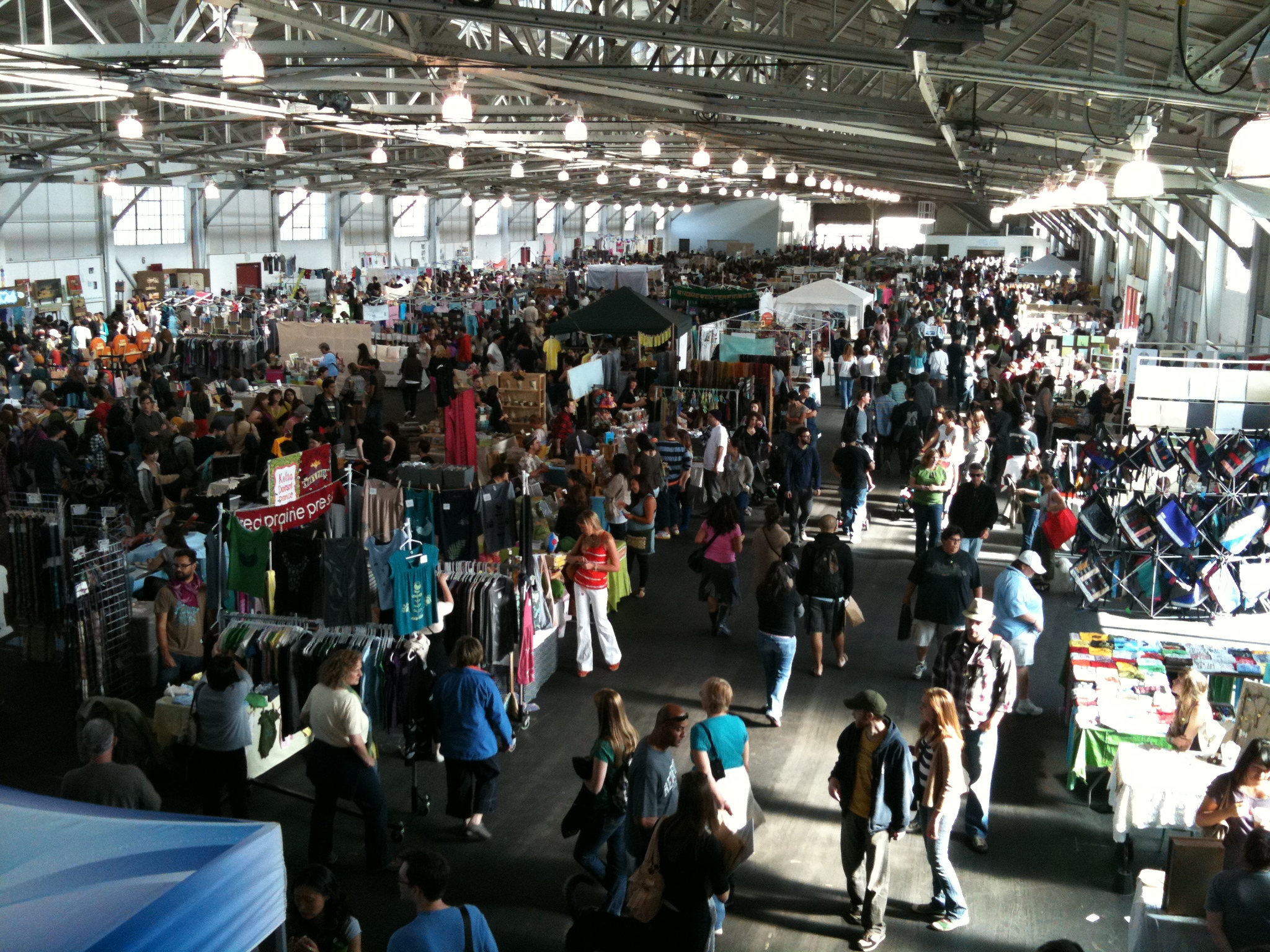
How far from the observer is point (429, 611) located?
22.0 ft

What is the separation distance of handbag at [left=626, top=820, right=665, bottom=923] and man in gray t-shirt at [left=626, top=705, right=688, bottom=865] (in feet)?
2.08

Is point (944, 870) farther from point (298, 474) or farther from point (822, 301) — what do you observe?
point (822, 301)

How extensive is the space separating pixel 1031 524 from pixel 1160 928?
6448mm

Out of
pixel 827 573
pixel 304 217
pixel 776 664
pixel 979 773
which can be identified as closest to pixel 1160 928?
pixel 979 773

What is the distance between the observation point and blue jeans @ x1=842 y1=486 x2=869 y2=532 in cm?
1111

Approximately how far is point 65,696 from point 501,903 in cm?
401

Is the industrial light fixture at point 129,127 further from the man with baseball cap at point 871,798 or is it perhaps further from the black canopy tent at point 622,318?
the man with baseball cap at point 871,798

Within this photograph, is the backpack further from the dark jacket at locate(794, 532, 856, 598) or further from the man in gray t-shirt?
→ the man in gray t-shirt

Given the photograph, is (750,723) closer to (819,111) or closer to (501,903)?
(501,903)

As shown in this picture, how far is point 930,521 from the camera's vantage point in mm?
10195

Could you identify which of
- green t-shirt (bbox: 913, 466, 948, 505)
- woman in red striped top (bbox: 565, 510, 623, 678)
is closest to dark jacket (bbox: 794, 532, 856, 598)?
woman in red striped top (bbox: 565, 510, 623, 678)

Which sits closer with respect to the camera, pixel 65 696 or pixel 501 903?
pixel 501 903

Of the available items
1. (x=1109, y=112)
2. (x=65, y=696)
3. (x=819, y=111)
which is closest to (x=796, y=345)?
(x=1109, y=112)

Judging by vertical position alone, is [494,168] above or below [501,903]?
above
